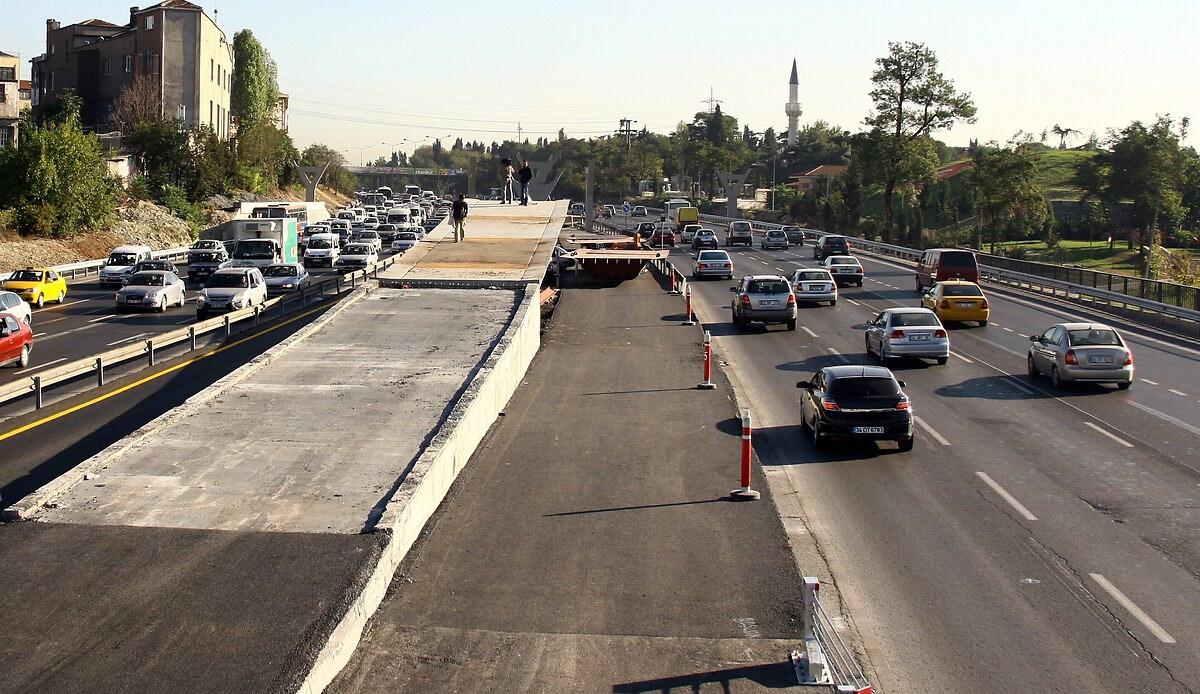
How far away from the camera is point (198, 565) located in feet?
39.8

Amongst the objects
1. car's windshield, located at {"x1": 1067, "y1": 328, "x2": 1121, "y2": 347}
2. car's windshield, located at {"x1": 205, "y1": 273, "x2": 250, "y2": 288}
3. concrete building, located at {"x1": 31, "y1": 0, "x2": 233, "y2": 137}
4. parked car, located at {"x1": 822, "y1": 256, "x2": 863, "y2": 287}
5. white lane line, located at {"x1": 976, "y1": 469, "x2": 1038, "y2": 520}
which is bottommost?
white lane line, located at {"x1": 976, "y1": 469, "x2": 1038, "y2": 520}

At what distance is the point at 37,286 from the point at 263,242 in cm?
1058

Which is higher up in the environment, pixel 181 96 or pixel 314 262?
pixel 181 96

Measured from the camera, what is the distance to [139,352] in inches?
1096

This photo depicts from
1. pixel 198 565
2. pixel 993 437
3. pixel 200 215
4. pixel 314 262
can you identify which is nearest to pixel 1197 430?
pixel 993 437

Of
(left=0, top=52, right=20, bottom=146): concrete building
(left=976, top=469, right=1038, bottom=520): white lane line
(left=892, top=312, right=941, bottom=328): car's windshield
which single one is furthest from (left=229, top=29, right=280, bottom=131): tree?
(left=976, top=469, right=1038, bottom=520): white lane line

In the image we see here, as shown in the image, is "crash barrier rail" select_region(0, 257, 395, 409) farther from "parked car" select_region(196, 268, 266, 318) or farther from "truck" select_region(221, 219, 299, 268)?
"truck" select_region(221, 219, 299, 268)

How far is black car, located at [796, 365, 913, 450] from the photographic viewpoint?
2011 cm

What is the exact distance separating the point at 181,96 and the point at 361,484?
92928 mm

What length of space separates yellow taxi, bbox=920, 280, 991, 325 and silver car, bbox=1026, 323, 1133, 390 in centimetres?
1190

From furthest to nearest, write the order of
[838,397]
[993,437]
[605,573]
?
[993,437]
[838,397]
[605,573]

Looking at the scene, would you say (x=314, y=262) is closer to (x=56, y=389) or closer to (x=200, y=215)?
(x=200, y=215)

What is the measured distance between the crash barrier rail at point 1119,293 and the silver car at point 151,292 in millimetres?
32371

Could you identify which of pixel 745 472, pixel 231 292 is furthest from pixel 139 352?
pixel 745 472
